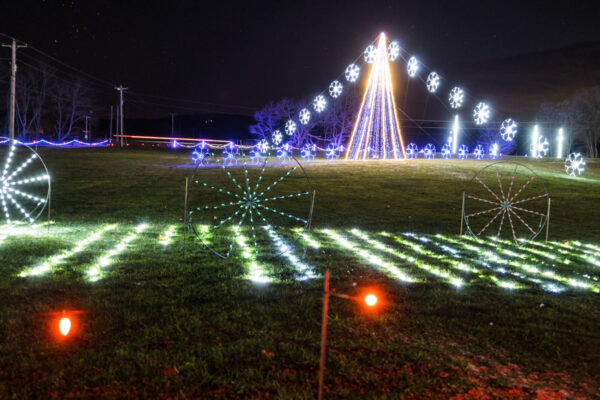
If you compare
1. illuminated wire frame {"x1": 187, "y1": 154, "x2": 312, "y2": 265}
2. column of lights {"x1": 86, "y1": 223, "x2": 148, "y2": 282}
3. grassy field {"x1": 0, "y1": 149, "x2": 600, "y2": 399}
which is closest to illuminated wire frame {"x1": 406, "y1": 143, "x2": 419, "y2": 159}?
illuminated wire frame {"x1": 187, "y1": 154, "x2": 312, "y2": 265}

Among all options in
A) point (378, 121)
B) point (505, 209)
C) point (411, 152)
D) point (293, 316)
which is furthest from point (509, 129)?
point (411, 152)

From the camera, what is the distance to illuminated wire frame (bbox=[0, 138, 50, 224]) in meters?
9.70

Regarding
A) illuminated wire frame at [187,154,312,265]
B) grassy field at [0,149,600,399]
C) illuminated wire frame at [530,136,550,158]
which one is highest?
illuminated wire frame at [530,136,550,158]

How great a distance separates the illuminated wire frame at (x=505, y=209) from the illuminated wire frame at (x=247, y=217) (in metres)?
4.14

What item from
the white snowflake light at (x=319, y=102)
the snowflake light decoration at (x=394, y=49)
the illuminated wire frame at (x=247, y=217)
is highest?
the snowflake light decoration at (x=394, y=49)

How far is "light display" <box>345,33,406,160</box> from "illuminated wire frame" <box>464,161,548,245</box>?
588cm

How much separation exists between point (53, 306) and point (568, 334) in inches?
231

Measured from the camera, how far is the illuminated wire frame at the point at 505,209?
37.4 feet

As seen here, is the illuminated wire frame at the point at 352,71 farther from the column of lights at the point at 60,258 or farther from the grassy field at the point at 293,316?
the column of lights at the point at 60,258

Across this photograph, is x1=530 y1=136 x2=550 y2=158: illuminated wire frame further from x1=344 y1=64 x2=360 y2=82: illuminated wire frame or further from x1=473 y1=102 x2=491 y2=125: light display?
x1=344 y1=64 x2=360 y2=82: illuminated wire frame

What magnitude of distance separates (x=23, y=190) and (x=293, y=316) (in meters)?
16.3

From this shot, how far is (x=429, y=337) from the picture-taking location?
5004mm

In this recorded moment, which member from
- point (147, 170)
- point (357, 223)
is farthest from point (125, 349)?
point (147, 170)

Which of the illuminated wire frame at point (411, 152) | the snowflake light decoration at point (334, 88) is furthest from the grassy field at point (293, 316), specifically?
the illuminated wire frame at point (411, 152)
